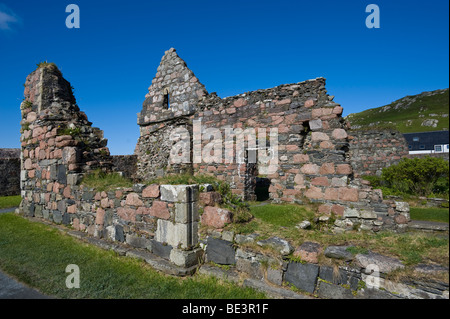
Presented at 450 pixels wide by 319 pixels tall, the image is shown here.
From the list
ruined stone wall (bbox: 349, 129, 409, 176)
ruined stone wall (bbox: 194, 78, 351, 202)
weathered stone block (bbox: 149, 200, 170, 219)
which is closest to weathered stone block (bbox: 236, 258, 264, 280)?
weathered stone block (bbox: 149, 200, 170, 219)

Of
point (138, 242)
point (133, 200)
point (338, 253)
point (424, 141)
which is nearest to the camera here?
point (338, 253)

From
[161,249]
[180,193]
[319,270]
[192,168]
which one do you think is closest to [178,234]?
[161,249]

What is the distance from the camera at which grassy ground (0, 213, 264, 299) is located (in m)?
3.80

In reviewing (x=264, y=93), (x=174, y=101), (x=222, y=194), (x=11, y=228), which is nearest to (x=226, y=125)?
(x=264, y=93)

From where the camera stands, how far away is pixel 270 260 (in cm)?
386

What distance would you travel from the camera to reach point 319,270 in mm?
3430

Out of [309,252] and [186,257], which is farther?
[186,257]

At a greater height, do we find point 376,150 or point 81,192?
point 376,150

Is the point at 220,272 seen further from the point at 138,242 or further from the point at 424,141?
the point at 424,141

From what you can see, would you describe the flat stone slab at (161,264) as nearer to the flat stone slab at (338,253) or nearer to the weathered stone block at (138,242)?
the weathered stone block at (138,242)

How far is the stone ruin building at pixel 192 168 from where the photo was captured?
518cm

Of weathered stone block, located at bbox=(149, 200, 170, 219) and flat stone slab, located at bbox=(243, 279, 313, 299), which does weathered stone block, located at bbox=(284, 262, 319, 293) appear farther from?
weathered stone block, located at bbox=(149, 200, 170, 219)

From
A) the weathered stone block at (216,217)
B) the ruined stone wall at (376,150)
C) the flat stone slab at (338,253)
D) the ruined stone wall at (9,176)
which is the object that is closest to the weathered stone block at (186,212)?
the weathered stone block at (216,217)

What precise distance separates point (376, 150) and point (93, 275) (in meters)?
18.0
